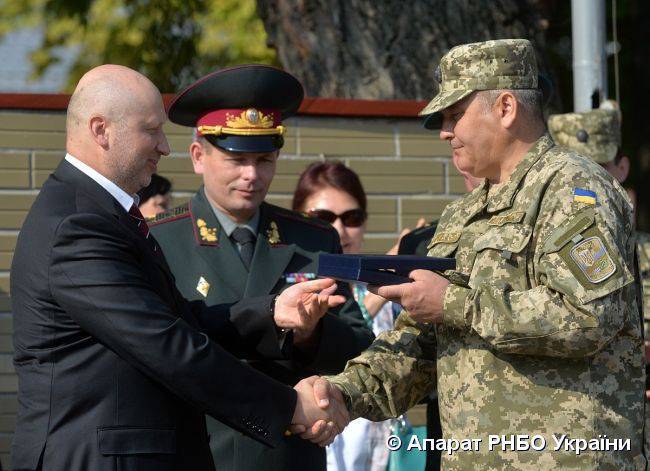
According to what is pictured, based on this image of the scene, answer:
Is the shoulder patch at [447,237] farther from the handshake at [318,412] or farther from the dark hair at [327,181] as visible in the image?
the dark hair at [327,181]

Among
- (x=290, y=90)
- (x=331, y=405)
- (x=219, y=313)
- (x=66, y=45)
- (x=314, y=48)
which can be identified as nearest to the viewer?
(x=331, y=405)

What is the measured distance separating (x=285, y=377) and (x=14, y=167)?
2389 mm

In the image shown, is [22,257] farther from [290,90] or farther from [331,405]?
[290,90]

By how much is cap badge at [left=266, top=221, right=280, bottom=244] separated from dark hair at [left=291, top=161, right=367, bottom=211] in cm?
95

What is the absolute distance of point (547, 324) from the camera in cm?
322

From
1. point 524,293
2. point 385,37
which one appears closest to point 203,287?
point 524,293

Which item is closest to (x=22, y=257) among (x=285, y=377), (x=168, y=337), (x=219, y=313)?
(x=168, y=337)

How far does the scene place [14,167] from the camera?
5.87 m

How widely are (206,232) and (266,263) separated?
28cm

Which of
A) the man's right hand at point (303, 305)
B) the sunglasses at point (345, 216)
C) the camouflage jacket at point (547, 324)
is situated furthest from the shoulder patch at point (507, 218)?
the sunglasses at point (345, 216)

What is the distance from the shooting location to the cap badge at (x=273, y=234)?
4473 millimetres

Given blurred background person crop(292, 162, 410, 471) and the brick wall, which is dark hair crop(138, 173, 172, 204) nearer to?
the brick wall

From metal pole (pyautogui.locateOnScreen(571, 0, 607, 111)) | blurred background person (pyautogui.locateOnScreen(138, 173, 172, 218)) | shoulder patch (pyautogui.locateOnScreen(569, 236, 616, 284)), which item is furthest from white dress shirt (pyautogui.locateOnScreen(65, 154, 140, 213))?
metal pole (pyautogui.locateOnScreen(571, 0, 607, 111))

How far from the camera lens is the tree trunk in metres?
7.33
